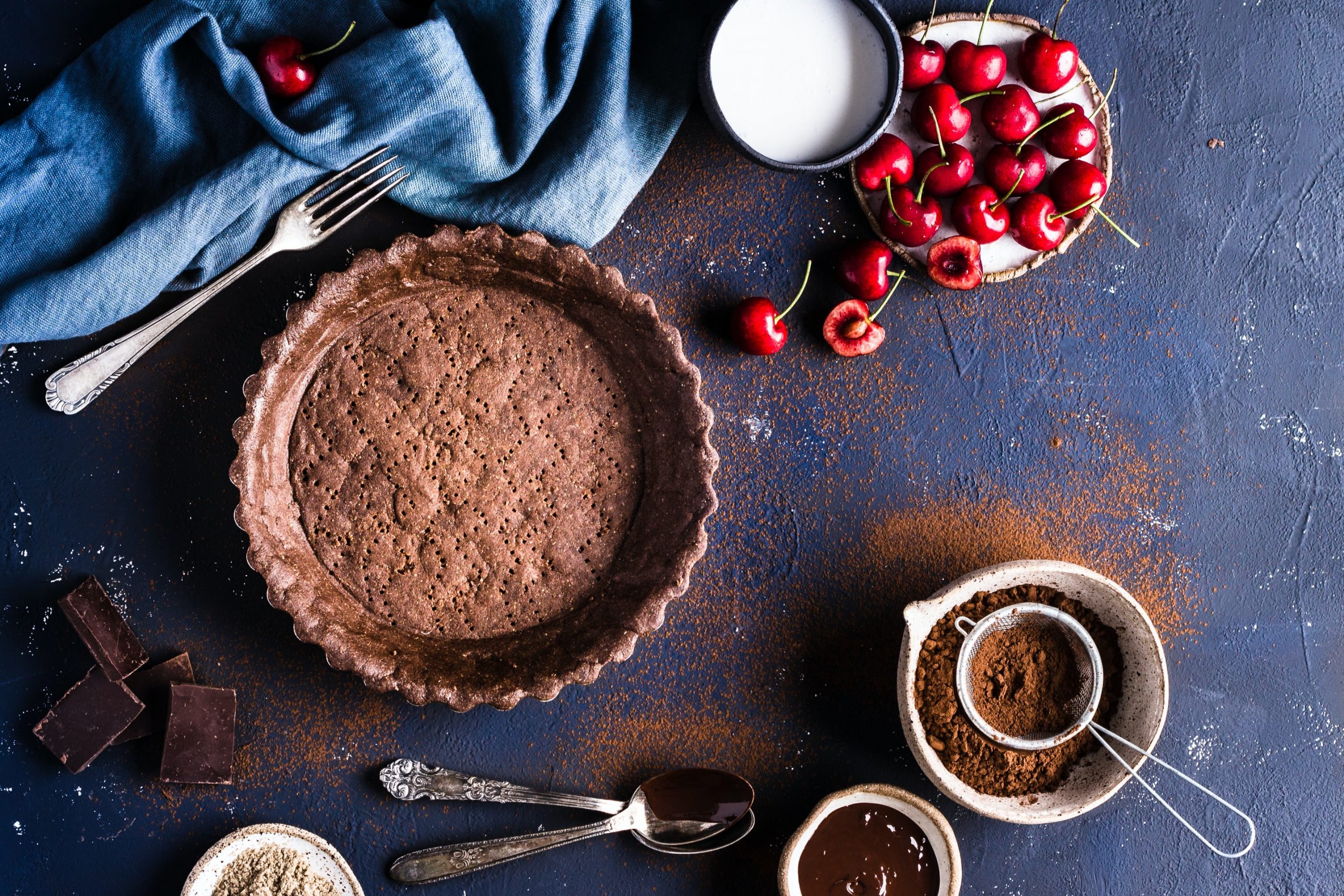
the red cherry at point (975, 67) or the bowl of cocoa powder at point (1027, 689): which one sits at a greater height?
the red cherry at point (975, 67)

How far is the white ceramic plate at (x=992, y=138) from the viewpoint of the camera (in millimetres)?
2137

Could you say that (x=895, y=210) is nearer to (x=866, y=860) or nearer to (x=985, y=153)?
(x=985, y=153)

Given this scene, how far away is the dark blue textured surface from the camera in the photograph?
7.11 feet

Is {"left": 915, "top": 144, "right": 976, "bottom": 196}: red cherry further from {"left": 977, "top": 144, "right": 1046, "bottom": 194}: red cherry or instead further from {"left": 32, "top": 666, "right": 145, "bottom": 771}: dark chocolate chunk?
{"left": 32, "top": 666, "right": 145, "bottom": 771}: dark chocolate chunk

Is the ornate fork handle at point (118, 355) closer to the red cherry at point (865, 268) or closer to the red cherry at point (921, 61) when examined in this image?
the red cherry at point (865, 268)

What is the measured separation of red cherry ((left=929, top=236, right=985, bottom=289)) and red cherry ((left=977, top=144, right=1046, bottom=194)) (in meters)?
0.16

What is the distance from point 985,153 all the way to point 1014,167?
124 millimetres

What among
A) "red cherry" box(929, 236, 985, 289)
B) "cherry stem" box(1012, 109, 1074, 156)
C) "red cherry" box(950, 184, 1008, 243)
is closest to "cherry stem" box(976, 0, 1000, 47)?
"cherry stem" box(1012, 109, 1074, 156)

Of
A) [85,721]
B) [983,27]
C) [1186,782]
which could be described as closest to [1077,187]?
[983,27]

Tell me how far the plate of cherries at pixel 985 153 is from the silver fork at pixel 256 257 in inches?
45.4

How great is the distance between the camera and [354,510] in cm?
212

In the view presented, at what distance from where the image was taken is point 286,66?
1994 mm

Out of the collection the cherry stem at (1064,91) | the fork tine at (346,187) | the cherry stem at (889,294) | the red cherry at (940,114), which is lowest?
the cherry stem at (889,294)

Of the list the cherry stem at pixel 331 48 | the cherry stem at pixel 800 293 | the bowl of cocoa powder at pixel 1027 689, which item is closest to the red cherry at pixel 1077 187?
the cherry stem at pixel 800 293
